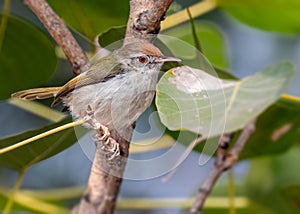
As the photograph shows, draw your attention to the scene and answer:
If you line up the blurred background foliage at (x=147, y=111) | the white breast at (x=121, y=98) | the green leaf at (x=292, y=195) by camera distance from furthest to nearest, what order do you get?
the green leaf at (x=292, y=195) < the blurred background foliage at (x=147, y=111) < the white breast at (x=121, y=98)

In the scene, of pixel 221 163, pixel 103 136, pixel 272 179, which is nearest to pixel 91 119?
pixel 103 136

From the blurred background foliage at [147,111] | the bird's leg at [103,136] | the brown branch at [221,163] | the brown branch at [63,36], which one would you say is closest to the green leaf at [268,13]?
the blurred background foliage at [147,111]

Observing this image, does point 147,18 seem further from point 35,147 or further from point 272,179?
point 272,179

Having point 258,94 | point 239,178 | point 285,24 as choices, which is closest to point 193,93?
point 258,94

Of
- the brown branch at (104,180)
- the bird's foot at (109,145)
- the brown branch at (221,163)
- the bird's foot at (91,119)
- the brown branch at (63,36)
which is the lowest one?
the brown branch at (221,163)

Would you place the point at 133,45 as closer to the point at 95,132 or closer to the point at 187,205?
the point at 95,132

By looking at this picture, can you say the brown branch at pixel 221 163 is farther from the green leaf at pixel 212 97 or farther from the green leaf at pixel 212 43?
the green leaf at pixel 212 43

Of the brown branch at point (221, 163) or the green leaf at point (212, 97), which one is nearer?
the green leaf at point (212, 97)

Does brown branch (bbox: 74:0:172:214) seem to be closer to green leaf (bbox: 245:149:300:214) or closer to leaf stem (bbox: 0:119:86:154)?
leaf stem (bbox: 0:119:86:154)
